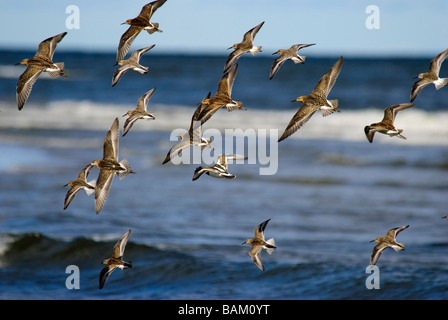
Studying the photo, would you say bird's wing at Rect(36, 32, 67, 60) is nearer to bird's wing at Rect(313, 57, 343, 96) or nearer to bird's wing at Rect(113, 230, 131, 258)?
bird's wing at Rect(113, 230, 131, 258)

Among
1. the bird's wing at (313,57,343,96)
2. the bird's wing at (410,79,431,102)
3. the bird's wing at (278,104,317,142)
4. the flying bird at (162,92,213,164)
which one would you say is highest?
the bird's wing at (313,57,343,96)

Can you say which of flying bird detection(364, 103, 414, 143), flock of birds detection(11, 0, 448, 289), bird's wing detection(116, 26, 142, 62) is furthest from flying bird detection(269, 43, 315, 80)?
bird's wing detection(116, 26, 142, 62)

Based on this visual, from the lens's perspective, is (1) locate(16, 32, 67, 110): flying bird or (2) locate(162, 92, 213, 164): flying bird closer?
(2) locate(162, 92, 213, 164): flying bird

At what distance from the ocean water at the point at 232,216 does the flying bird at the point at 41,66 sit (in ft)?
9.28

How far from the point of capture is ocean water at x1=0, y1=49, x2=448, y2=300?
8.68 m

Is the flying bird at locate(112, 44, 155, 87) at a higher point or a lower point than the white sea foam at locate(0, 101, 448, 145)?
lower

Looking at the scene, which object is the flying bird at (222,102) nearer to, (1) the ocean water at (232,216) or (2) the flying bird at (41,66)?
(2) the flying bird at (41,66)

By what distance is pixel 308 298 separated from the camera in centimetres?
827

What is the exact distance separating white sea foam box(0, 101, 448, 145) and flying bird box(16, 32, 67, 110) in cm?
1495

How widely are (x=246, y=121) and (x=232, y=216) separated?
15813 mm

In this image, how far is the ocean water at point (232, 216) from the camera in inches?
342

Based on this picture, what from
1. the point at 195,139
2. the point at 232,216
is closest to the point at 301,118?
the point at 195,139

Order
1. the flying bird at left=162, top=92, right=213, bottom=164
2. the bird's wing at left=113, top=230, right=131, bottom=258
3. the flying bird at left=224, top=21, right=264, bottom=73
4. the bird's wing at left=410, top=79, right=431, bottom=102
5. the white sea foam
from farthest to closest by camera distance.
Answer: the white sea foam, the flying bird at left=224, top=21, right=264, bottom=73, the bird's wing at left=113, top=230, right=131, bottom=258, the flying bird at left=162, top=92, right=213, bottom=164, the bird's wing at left=410, top=79, right=431, bottom=102
